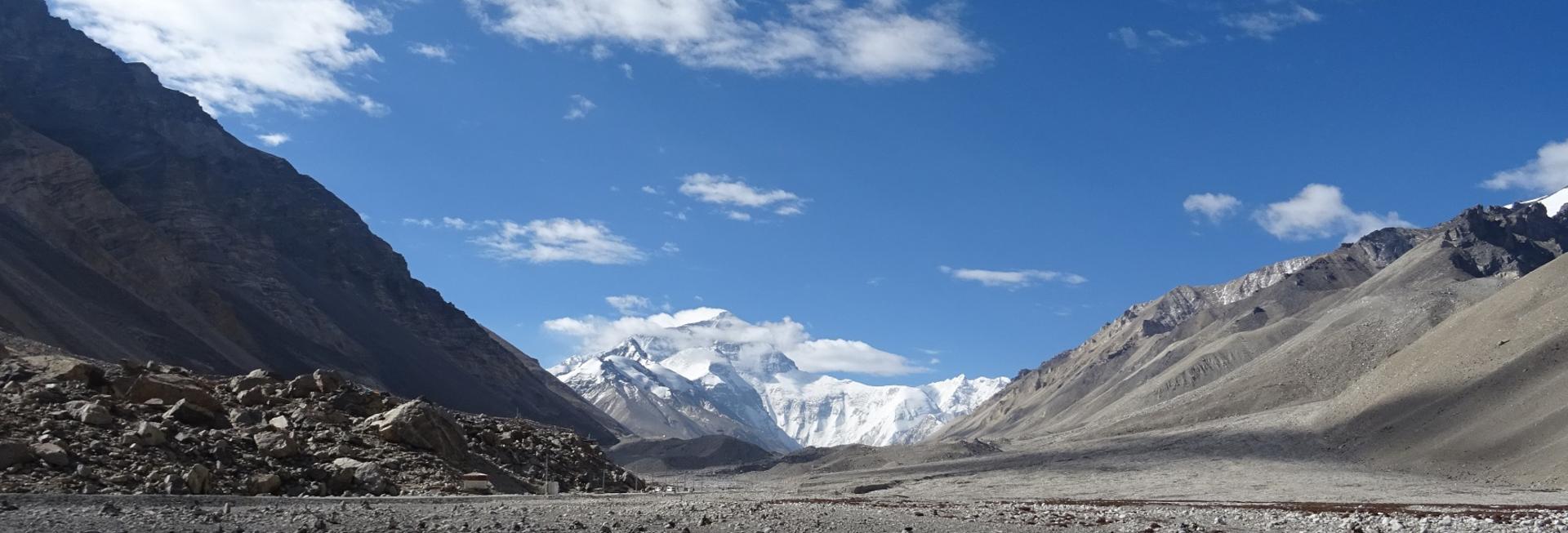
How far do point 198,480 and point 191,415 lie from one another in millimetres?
5876

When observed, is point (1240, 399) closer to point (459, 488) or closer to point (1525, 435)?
point (1525, 435)

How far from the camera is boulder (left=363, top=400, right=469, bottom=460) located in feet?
129

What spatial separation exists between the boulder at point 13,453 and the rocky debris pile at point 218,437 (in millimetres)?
25

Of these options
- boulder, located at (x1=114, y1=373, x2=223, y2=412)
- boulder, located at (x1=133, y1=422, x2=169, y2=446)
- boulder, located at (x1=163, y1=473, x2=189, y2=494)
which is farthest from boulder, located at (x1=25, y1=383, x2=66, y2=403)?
boulder, located at (x1=163, y1=473, x2=189, y2=494)

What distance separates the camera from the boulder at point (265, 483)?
29.7 meters

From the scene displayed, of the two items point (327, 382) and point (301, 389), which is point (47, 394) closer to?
point (301, 389)

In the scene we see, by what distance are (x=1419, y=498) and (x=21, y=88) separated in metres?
195

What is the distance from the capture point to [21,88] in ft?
575

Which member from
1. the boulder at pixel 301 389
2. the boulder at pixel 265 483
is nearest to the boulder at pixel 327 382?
the boulder at pixel 301 389

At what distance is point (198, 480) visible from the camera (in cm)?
2792

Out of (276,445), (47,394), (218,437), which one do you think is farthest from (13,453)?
(276,445)

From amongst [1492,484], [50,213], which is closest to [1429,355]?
[1492,484]

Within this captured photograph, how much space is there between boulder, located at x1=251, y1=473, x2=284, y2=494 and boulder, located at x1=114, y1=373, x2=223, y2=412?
5262 mm

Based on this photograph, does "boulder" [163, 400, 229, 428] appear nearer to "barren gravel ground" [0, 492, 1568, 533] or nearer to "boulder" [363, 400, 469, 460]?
"boulder" [363, 400, 469, 460]
